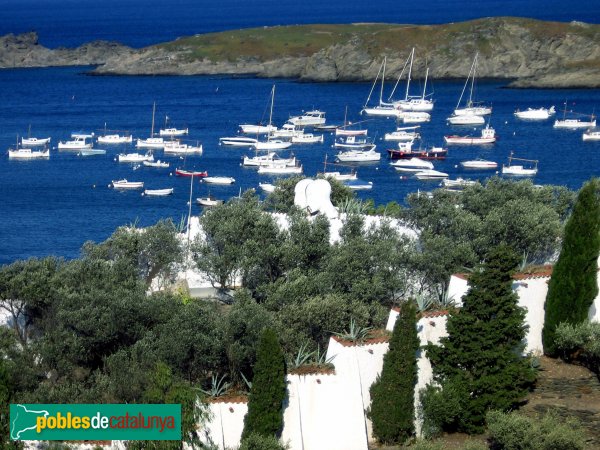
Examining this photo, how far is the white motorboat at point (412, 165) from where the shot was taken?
3356 inches

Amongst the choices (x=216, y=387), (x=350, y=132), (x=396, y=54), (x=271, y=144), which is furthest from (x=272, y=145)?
(x=216, y=387)

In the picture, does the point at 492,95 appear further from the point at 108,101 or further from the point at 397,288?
the point at 397,288

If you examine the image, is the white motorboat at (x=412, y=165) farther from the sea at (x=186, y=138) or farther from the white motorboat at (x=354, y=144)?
the white motorboat at (x=354, y=144)

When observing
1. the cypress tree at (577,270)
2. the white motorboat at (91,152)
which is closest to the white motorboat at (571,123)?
the white motorboat at (91,152)

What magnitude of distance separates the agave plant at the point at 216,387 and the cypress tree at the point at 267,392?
33.5 inches

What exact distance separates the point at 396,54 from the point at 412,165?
56.3 metres

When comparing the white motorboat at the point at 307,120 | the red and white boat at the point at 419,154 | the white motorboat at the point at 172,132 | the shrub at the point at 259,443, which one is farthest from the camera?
the white motorboat at the point at 307,120

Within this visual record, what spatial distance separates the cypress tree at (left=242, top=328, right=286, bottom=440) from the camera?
74.2 ft

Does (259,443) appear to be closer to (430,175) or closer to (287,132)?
(430,175)

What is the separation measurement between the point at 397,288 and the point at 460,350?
5.21 m

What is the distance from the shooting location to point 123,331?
26.1 m

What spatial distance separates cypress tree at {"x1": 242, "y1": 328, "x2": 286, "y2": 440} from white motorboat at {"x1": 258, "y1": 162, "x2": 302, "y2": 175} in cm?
6161

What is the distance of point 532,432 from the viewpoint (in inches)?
853

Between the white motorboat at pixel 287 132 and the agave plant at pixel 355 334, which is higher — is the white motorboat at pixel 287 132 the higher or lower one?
the higher one
